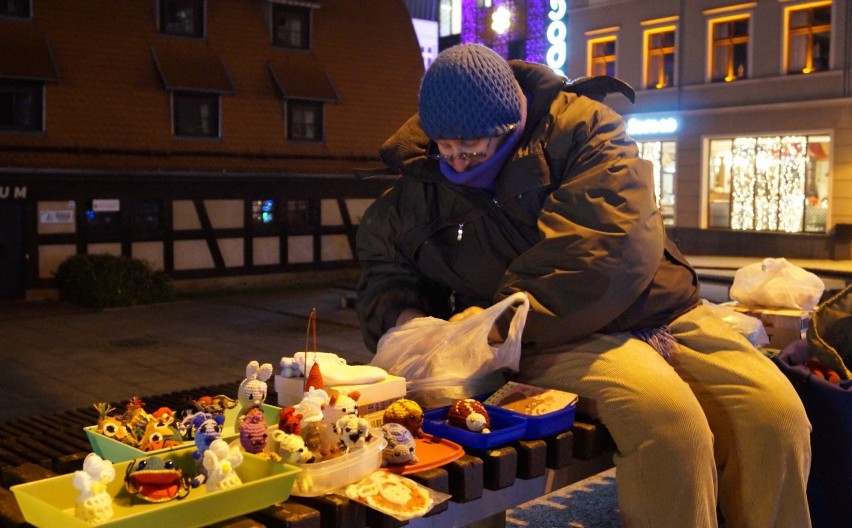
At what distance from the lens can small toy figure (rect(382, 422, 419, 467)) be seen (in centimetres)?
264

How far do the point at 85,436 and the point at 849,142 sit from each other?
23.6m

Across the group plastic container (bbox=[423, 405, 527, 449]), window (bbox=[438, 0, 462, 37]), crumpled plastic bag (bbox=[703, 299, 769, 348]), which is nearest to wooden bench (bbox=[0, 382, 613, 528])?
plastic container (bbox=[423, 405, 527, 449])

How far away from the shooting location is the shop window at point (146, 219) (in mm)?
20609

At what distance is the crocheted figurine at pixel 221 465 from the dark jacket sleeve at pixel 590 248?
3.76 feet

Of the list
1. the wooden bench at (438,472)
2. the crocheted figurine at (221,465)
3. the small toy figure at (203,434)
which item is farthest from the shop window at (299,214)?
the crocheted figurine at (221,465)

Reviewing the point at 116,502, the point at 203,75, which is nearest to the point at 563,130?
the point at 116,502

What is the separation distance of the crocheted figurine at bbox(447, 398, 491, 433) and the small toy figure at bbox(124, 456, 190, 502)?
0.96 m

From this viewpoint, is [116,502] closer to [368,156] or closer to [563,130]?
[563,130]

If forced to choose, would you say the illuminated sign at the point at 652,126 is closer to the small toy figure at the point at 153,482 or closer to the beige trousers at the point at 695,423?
the beige trousers at the point at 695,423

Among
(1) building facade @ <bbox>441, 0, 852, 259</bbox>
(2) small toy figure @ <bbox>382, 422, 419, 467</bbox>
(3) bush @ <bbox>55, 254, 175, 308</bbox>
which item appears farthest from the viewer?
(1) building facade @ <bbox>441, 0, 852, 259</bbox>

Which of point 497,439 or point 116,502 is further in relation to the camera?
point 497,439

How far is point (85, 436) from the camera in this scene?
313 centimetres

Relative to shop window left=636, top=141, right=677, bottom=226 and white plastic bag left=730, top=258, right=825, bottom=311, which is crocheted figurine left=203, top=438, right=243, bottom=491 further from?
shop window left=636, top=141, right=677, bottom=226

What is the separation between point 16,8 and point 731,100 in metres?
17.8
